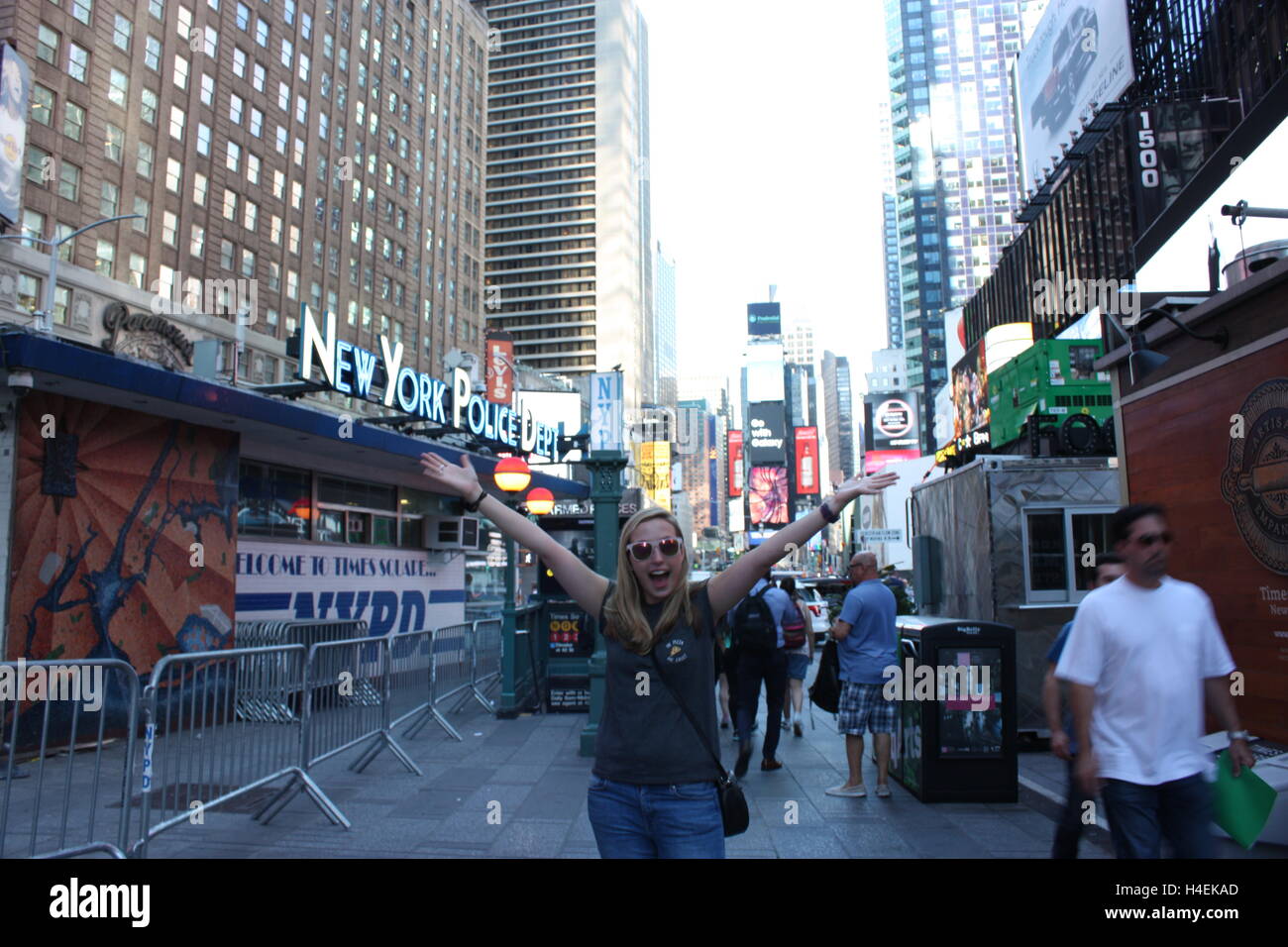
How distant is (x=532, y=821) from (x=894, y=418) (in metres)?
79.9

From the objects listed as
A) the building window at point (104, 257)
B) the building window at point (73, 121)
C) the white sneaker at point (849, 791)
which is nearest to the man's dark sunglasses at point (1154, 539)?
the white sneaker at point (849, 791)

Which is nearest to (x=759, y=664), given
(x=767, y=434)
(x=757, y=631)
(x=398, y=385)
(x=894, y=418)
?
(x=757, y=631)

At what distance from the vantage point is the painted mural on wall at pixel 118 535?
8.97 metres

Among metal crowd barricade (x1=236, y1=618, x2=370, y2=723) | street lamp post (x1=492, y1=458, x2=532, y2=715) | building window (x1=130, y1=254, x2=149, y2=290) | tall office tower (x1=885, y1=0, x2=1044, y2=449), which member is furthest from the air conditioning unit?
tall office tower (x1=885, y1=0, x2=1044, y2=449)

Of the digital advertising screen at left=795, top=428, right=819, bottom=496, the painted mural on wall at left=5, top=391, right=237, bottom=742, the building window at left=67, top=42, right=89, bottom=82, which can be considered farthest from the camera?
the digital advertising screen at left=795, top=428, right=819, bottom=496

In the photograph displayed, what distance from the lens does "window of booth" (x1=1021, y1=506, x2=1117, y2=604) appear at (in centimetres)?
893

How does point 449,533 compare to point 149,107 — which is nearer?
point 449,533

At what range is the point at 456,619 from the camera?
65.7 feet

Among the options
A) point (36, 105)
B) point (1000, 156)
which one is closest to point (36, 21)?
Answer: point (36, 105)

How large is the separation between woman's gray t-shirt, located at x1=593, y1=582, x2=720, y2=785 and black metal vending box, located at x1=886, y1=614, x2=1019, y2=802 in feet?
14.7

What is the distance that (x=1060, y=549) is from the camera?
9008 millimetres

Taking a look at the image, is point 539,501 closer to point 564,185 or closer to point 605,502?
point 605,502

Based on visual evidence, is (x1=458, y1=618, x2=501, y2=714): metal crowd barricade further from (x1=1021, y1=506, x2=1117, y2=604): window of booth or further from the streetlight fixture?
(x1=1021, y1=506, x2=1117, y2=604): window of booth

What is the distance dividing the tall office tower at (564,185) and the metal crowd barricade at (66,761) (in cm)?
12892
